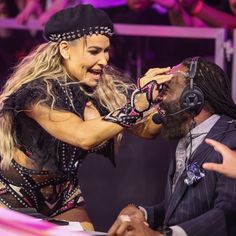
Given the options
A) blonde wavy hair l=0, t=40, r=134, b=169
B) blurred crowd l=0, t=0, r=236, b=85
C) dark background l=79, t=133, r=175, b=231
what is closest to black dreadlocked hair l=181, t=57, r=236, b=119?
blonde wavy hair l=0, t=40, r=134, b=169

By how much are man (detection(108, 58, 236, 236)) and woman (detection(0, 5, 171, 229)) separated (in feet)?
0.60

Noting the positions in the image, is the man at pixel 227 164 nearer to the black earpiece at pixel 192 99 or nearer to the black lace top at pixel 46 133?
the black earpiece at pixel 192 99

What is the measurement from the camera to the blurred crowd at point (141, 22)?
483 cm

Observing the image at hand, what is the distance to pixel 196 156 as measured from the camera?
109 inches

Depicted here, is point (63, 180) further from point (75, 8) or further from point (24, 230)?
point (24, 230)

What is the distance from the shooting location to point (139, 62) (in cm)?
516

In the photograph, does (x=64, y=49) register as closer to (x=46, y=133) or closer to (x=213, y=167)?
(x=46, y=133)

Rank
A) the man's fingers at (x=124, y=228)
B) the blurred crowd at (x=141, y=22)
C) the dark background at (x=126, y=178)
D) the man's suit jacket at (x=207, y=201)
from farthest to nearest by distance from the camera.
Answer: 1. the blurred crowd at (x=141, y=22)
2. the dark background at (x=126, y=178)
3. the man's suit jacket at (x=207, y=201)
4. the man's fingers at (x=124, y=228)

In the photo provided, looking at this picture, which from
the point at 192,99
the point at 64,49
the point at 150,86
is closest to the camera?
the point at 150,86

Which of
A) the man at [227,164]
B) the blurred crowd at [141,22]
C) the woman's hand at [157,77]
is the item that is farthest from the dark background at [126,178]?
the man at [227,164]

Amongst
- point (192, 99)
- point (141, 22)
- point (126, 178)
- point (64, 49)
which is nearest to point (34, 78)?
point (64, 49)

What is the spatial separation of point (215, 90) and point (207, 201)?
1.49ft

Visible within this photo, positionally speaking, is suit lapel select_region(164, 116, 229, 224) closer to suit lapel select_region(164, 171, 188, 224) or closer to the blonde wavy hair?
suit lapel select_region(164, 171, 188, 224)

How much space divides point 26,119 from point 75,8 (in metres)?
0.46
